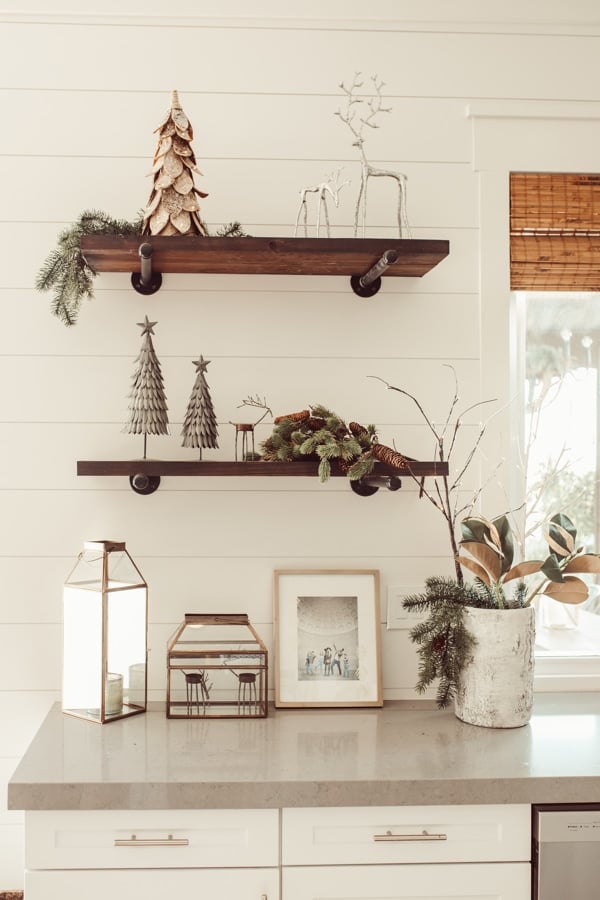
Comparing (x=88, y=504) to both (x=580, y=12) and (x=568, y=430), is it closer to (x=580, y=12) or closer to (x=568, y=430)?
(x=568, y=430)

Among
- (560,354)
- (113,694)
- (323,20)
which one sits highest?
(323,20)

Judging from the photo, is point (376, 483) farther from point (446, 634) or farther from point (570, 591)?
point (570, 591)

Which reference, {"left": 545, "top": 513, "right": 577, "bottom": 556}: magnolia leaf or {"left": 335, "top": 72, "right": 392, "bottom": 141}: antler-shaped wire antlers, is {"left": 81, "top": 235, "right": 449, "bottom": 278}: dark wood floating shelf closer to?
{"left": 335, "top": 72, "right": 392, "bottom": 141}: antler-shaped wire antlers

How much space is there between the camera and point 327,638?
2.04 m

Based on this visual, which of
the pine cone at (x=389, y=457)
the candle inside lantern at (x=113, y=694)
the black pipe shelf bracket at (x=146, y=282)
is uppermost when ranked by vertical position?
the black pipe shelf bracket at (x=146, y=282)

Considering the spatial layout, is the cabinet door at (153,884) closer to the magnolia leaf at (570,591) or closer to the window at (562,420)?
the magnolia leaf at (570,591)

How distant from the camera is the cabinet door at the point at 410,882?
62.4 inches

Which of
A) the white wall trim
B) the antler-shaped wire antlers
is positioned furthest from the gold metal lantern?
the white wall trim

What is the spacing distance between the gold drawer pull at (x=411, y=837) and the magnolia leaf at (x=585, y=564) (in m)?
0.67

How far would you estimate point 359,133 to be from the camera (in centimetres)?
210

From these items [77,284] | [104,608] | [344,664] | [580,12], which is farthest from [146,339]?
[580,12]

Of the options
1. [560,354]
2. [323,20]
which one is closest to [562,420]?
[560,354]

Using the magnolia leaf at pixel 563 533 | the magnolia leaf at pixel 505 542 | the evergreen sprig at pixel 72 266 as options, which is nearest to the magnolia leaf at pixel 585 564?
the magnolia leaf at pixel 563 533

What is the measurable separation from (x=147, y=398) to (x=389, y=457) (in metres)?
0.58
